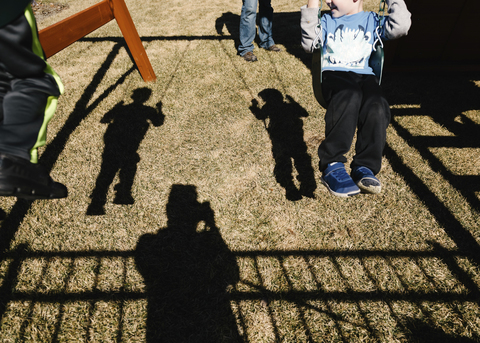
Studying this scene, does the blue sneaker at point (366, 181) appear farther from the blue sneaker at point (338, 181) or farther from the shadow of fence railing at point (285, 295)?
the shadow of fence railing at point (285, 295)

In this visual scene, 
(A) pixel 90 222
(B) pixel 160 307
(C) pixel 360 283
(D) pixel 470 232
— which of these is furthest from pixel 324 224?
(A) pixel 90 222

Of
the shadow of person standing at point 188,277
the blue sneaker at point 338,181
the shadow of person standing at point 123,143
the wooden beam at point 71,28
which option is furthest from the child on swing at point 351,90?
the wooden beam at point 71,28

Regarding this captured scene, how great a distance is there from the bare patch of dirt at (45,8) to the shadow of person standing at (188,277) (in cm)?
1001

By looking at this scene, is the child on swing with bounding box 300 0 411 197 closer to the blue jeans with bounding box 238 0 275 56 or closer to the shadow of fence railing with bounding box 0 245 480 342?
the shadow of fence railing with bounding box 0 245 480 342

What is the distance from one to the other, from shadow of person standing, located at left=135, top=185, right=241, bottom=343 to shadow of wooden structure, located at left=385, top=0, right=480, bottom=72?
444cm

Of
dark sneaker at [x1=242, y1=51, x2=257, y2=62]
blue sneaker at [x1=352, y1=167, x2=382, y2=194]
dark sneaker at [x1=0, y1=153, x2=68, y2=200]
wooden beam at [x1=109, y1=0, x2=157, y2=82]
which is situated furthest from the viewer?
dark sneaker at [x1=242, y1=51, x2=257, y2=62]

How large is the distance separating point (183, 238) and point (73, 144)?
2.23 meters

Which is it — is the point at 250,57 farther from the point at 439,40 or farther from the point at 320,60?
the point at 320,60

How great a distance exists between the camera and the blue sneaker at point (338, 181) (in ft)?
6.38

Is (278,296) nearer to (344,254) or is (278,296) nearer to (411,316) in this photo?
(344,254)

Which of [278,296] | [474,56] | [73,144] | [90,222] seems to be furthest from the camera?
[474,56]

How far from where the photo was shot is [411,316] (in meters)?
2.00

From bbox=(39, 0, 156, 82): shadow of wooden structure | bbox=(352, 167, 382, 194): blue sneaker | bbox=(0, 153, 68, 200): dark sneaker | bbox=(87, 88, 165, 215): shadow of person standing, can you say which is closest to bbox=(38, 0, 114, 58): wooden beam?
bbox=(39, 0, 156, 82): shadow of wooden structure

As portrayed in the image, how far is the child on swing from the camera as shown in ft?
6.79
